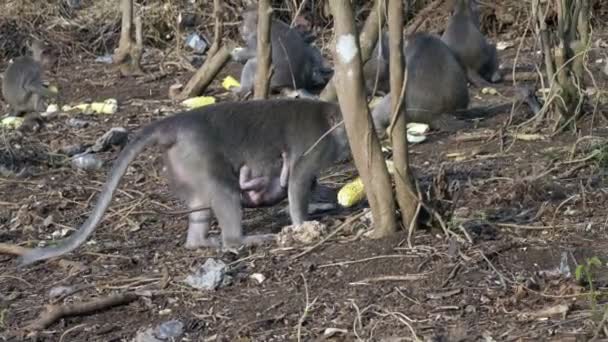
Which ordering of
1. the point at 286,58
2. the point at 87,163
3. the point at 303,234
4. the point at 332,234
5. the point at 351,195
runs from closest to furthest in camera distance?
the point at 332,234 < the point at 303,234 < the point at 351,195 < the point at 87,163 < the point at 286,58

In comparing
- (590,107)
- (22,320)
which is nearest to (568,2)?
(590,107)

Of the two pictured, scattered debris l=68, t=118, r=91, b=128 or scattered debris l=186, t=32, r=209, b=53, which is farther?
scattered debris l=186, t=32, r=209, b=53

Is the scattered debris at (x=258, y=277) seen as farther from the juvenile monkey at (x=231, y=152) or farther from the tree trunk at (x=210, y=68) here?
the tree trunk at (x=210, y=68)

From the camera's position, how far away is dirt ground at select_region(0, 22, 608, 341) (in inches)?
234

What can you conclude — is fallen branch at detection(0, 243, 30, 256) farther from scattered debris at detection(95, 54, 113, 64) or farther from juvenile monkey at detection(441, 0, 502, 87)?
scattered debris at detection(95, 54, 113, 64)

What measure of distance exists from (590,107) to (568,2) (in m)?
1.03

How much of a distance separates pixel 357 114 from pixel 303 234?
41.0 inches

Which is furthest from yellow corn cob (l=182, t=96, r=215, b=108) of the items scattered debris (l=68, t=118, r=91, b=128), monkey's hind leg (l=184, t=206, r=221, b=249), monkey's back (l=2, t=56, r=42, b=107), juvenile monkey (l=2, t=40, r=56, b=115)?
monkey's hind leg (l=184, t=206, r=221, b=249)

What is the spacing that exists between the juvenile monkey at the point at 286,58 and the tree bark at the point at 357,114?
6054mm

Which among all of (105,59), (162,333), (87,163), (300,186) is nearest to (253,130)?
(300,186)

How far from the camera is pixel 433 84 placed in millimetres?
11023

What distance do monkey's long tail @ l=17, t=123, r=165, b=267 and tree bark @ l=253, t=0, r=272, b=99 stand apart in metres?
2.96

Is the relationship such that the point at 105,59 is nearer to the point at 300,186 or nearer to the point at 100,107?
the point at 100,107

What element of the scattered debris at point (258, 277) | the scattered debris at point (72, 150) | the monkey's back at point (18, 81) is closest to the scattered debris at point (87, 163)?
the scattered debris at point (72, 150)
